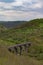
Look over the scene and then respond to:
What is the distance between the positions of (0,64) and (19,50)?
1635cm

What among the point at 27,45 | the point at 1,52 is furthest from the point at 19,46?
the point at 1,52

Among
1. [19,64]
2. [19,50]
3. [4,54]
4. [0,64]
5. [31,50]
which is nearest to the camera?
[0,64]

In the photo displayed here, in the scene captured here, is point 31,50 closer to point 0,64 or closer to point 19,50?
point 19,50

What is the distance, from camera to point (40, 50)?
103ft

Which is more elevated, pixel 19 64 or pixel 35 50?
pixel 19 64

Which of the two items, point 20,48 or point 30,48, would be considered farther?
point 30,48

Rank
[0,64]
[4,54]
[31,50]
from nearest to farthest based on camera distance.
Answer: [0,64]
[4,54]
[31,50]

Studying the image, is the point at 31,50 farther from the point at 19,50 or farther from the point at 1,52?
the point at 1,52

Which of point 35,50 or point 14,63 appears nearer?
point 14,63

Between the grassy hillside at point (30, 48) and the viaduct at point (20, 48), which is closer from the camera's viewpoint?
the grassy hillside at point (30, 48)

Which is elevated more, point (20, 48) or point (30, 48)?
point (20, 48)

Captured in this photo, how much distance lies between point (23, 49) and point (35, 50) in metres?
2.59

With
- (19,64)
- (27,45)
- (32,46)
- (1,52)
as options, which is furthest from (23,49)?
(19,64)

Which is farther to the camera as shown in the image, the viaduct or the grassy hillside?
the viaduct
